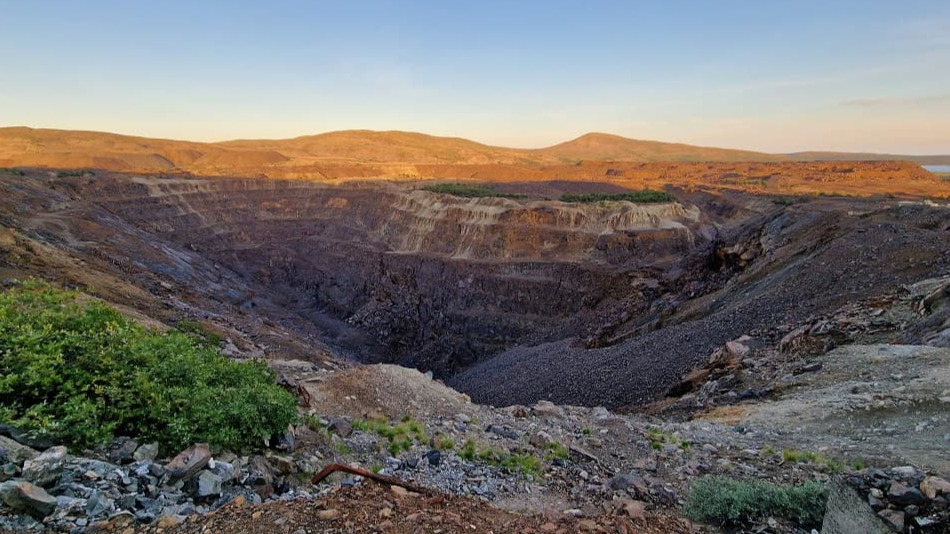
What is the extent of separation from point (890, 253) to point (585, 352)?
39.2ft

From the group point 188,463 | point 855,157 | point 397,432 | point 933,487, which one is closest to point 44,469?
point 188,463

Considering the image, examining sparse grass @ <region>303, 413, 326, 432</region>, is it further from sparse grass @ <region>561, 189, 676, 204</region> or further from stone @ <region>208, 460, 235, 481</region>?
sparse grass @ <region>561, 189, 676, 204</region>

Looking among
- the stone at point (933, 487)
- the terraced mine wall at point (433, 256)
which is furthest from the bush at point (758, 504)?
the terraced mine wall at point (433, 256)

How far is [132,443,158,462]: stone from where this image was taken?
17.2ft

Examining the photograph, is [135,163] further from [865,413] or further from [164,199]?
[865,413]

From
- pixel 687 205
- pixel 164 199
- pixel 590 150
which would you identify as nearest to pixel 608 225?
pixel 687 205

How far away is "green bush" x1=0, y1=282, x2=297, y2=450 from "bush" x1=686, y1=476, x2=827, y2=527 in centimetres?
481

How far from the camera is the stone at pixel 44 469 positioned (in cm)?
450

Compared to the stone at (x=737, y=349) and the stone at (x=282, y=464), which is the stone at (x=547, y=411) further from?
the stone at (x=737, y=349)

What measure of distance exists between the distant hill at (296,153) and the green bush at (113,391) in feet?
212

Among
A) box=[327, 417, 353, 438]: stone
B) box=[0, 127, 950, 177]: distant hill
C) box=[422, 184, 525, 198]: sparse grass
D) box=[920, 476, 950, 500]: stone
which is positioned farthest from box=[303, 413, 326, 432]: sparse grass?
box=[0, 127, 950, 177]: distant hill

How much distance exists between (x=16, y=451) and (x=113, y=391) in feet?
3.18

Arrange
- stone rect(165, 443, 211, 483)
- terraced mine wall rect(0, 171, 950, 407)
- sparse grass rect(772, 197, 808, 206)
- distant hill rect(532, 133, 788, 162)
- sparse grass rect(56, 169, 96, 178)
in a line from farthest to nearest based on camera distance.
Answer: distant hill rect(532, 133, 788, 162) < sparse grass rect(56, 169, 96, 178) < sparse grass rect(772, 197, 808, 206) < terraced mine wall rect(0, 171, 950, 407) < stone rect(165, 443, 211, 483)

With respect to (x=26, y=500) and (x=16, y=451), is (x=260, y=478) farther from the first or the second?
(x=16, y=451)
